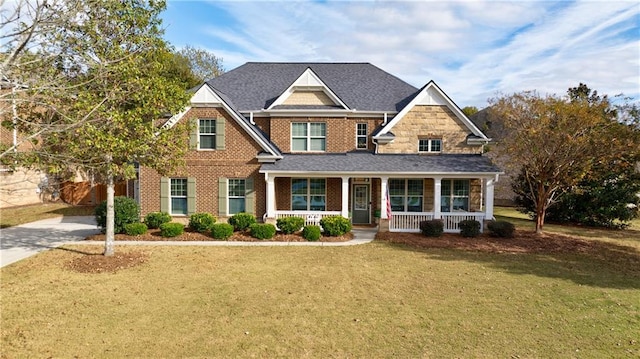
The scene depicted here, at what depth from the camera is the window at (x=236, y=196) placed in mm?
16984

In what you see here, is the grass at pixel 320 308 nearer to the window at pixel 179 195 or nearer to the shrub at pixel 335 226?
the shrub at pixel 335 226

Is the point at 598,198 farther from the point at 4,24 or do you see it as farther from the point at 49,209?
the point at 49,209

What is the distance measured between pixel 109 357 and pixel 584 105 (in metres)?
18.7

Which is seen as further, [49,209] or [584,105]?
[49,209]

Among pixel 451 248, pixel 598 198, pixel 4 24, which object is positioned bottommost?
pixel 451 248

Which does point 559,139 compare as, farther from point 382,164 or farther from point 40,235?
point 40,235

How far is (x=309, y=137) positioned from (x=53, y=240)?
12.2 meters

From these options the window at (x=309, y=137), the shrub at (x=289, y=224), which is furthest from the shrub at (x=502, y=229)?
the window at (x=309, y=137)

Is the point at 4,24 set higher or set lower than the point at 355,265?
higher

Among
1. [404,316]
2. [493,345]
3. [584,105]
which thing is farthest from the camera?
[584,105]

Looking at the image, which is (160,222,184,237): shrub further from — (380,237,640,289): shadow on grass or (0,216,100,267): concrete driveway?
(380,237,640,289): shadow on grass

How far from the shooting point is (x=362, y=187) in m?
18.6

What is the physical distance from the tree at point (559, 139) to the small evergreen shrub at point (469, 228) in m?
3.27

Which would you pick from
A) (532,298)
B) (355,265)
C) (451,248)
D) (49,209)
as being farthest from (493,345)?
(49,209)
